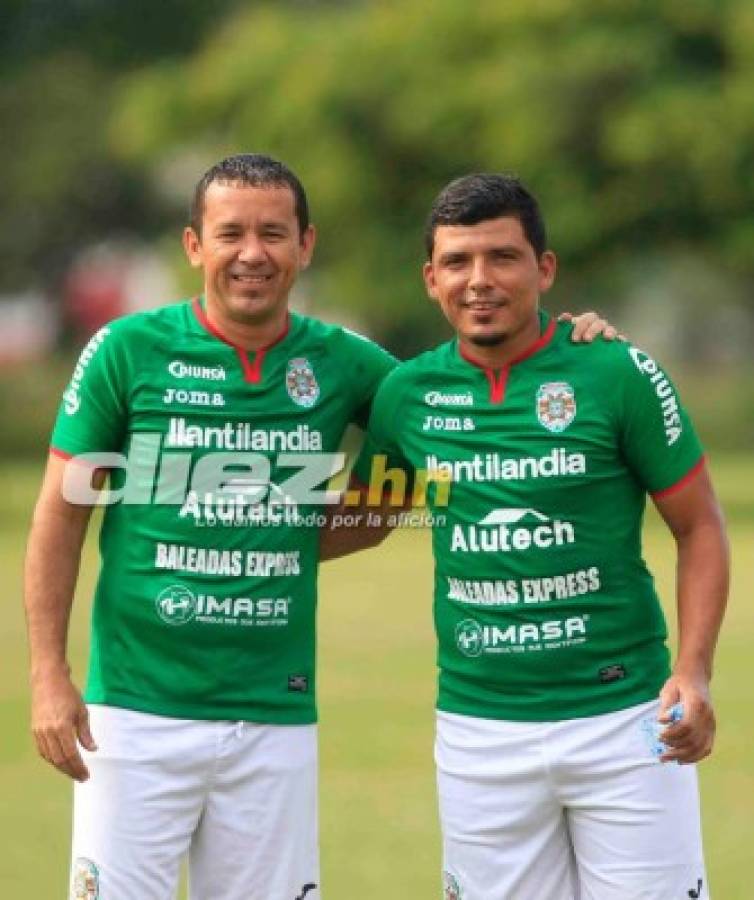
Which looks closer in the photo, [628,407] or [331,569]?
[628,407]

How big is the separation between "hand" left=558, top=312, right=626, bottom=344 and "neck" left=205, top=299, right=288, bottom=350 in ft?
2.41

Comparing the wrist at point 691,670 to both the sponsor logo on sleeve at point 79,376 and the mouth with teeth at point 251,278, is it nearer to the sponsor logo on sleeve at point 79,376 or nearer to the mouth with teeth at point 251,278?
the mouth with teeth at point 251,278

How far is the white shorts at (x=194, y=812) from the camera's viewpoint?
539 centimetres

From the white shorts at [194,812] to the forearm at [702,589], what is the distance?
3.37 ft

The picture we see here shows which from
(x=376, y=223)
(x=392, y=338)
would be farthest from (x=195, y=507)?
(x=392, y=338)

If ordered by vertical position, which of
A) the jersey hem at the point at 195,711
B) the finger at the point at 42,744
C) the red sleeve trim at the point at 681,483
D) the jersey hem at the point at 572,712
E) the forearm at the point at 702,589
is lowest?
the finger at the point at 42,744

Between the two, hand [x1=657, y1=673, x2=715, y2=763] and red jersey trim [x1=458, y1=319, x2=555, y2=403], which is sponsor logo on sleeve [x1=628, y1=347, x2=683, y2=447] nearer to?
red jersey trim [x1=458, y1=319, x2=555, y2=403]

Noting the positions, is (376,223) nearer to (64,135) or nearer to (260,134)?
(260,134)

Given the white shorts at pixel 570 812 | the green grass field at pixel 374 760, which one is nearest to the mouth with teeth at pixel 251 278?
the white shorts at pixel 570 812

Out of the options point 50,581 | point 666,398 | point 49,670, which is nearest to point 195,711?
point 49,670

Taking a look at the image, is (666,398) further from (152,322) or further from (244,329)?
(152,322)

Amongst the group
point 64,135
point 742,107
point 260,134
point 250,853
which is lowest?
point 250,853

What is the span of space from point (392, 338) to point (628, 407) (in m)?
32.6

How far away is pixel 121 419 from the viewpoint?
5570 mm
